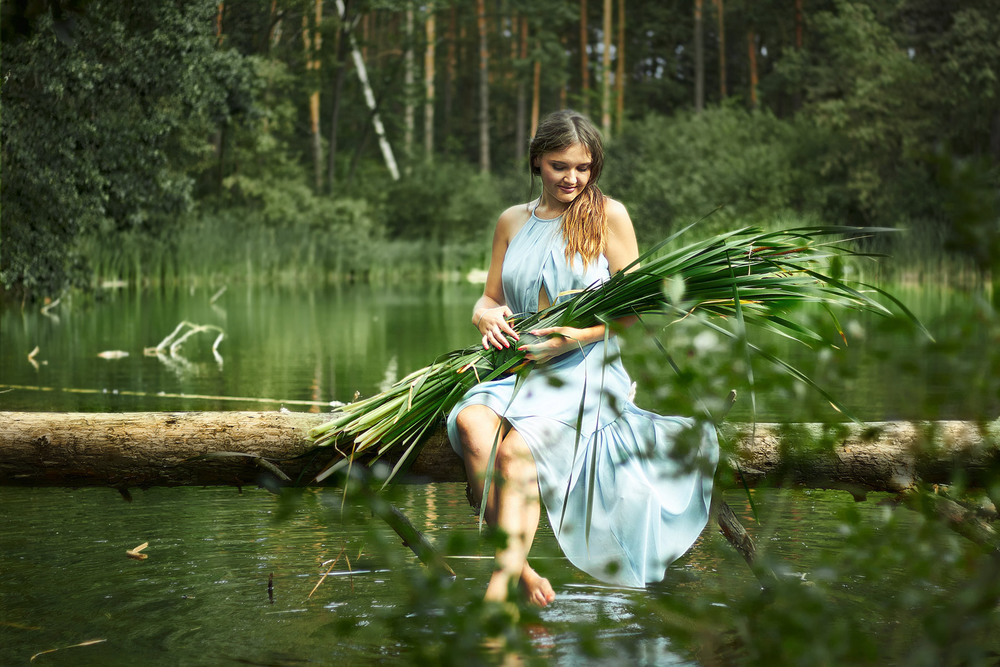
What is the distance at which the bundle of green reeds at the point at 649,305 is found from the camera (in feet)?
9.82

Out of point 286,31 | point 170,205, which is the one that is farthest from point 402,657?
point 286,31

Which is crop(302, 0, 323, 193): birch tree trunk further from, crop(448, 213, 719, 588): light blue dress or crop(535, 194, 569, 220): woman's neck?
crop(448, 213, 719, 588): light blue dress

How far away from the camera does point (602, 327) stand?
3.18m

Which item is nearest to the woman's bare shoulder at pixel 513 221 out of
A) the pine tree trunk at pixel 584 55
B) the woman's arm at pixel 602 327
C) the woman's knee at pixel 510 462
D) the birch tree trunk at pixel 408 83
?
the woman's arm at pixel 602 327

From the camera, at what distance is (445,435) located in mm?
3258

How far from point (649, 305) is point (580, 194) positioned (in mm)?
592

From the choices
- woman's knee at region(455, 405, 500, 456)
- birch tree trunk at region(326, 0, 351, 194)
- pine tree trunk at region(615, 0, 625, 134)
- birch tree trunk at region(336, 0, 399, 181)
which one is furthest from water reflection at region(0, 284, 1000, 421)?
pine tree trunk at region(615, 0, 625, 134)

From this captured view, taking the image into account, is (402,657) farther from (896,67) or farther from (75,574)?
(896,67)

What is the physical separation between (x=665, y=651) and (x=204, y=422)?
4.98 ft

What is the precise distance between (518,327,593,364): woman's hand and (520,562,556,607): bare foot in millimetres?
625

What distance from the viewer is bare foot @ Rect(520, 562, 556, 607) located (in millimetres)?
2959

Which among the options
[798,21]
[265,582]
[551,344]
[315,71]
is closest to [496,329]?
[551,344]

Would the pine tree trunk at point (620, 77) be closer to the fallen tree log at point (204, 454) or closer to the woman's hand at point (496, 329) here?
the woman's hand at point (496, 329)

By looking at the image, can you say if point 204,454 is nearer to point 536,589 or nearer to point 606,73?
point 536,589
